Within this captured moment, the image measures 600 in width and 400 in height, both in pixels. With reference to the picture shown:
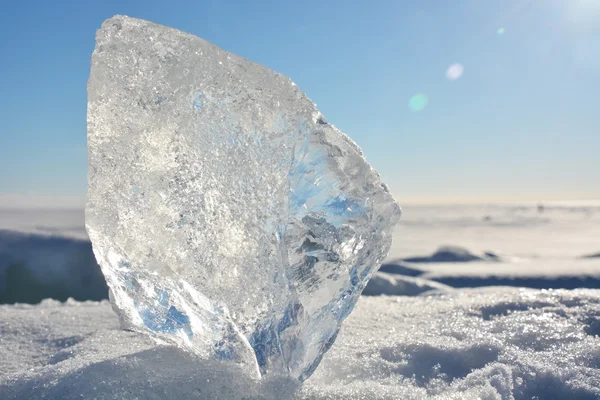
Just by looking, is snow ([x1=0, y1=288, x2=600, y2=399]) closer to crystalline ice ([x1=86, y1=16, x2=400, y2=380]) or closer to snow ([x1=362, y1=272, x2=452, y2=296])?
crystalline ice ([x1=86, y1=16, x2=400, y2=380])

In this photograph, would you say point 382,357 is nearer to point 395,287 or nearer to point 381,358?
point 381,358

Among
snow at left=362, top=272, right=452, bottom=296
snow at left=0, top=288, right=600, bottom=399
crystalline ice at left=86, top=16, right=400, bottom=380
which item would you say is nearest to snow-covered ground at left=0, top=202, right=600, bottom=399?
snow at left=0, top=288, right=600, bottom=399

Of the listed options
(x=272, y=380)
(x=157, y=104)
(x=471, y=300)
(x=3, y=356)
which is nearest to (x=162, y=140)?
(x=157, y=104)

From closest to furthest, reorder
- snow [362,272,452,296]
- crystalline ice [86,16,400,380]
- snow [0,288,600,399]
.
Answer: snow [0,288,600,399] → crystalline ice [86,16,400,380] → snow [362,272,452,296]

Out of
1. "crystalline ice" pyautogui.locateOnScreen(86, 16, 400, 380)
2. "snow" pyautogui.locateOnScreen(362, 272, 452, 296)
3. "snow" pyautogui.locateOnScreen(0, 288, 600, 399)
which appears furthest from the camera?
"snow" pyautogui.locateOnScreen(362, 272, 452, 296)

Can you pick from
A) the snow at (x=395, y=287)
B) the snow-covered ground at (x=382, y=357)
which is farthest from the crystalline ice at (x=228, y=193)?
the snow at (x=395, y=287)

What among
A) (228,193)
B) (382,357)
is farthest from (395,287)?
(228,193)
